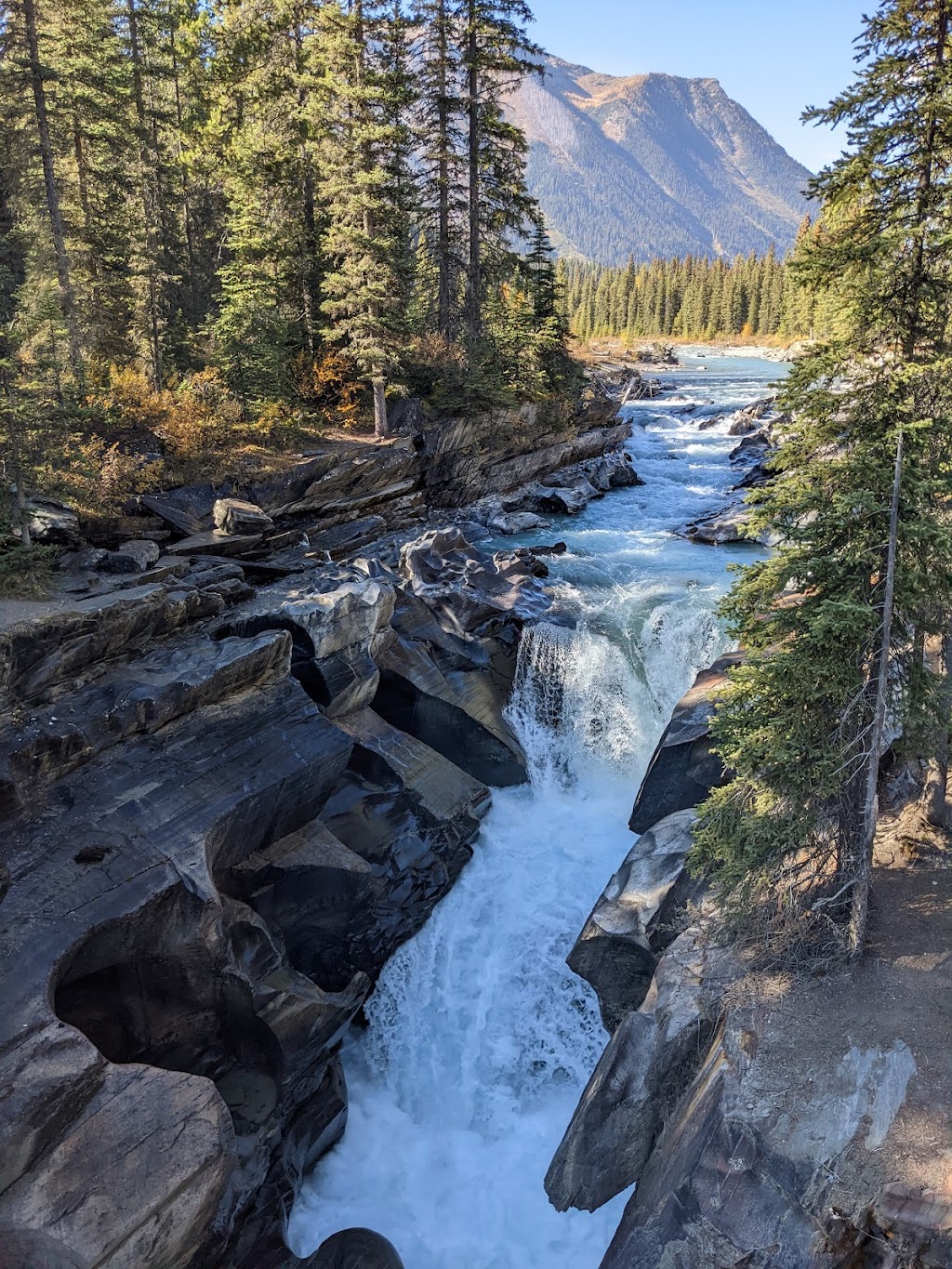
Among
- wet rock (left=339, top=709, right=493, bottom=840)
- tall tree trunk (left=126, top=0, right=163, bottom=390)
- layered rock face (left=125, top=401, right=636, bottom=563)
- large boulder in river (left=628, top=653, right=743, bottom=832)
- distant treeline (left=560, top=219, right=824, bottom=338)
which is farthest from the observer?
distant treeline (left=560, top=219, right=824, bottom=338)

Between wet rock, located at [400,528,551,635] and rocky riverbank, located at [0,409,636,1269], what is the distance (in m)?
0.23

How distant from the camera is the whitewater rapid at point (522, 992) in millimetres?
10586

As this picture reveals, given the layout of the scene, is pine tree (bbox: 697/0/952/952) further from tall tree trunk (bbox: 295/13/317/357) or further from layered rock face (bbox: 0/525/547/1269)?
tall tree trunk (bbox: 295/13/317/357)

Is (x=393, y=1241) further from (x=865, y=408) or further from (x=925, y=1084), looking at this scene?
(x=865, y=408)

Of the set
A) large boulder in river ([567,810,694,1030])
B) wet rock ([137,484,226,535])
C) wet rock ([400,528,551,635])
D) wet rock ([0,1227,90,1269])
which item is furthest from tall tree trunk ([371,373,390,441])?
wet rock ([0,1227,90,1269])

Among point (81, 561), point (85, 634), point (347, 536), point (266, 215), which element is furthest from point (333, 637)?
point (266, 215)

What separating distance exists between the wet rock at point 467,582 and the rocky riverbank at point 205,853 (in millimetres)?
225

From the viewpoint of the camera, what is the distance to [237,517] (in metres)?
21.0

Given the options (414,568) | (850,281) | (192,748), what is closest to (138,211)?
(414,568)

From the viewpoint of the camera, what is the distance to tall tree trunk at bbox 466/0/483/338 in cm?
2881

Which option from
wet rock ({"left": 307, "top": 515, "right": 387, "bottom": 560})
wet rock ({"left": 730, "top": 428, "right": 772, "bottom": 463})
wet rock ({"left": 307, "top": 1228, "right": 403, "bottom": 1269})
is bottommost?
wet rock ({"left": 307, "top": 1228, "right": 403, "bottom": 1269})

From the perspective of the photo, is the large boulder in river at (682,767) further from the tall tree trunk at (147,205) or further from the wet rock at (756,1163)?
the tall tree trunk at (147,205)

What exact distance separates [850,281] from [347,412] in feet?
74.6

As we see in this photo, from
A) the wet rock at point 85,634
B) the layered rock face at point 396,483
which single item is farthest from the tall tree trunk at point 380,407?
the wet rock at point 85,634
